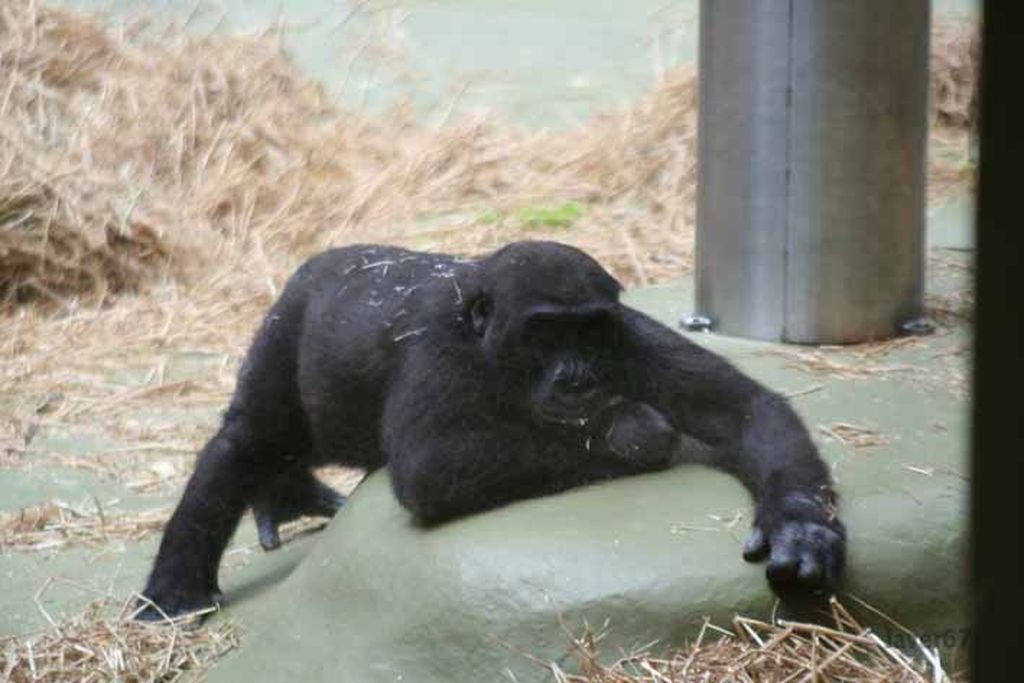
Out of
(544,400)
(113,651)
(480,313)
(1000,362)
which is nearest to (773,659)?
(544,400)

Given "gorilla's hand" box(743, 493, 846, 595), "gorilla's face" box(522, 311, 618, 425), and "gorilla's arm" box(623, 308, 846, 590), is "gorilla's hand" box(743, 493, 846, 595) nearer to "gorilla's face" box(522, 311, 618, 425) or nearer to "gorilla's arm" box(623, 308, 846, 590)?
"gorilla's arm" box(623, 308, 846, 590)

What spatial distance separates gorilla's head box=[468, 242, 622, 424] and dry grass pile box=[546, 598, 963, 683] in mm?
627

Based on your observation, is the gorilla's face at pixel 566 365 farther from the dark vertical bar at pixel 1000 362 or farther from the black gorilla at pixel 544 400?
the dark vertical bar at pixel 1000 362

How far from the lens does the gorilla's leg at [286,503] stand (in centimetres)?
533

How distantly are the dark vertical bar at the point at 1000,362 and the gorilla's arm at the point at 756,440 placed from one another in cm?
286

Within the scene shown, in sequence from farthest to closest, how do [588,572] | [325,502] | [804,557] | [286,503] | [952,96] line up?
1. [952,96]
2. [325,502]
3. [286,503]
4. [588,572]
5. [804,557]

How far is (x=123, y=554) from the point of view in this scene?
5609 millimetres

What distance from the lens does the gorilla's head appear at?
13.3 ft

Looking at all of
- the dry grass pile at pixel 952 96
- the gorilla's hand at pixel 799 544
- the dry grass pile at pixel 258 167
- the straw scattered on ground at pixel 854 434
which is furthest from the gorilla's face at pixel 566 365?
the dry grass pile at pixel 952 96

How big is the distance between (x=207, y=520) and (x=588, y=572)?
1551 millimetres

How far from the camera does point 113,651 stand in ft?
14.8

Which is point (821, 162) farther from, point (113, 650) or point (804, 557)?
point (113, 650)

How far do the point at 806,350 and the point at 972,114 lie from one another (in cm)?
482

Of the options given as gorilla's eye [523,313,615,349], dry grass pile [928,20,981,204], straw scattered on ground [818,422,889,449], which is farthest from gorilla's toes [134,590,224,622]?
dry grass pile [928,20,981,204]
